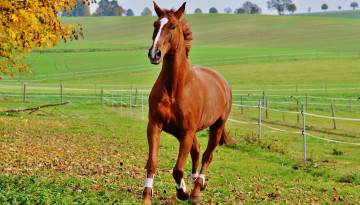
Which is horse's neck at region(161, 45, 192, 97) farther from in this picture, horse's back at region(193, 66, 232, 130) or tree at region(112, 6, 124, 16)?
tree at region(112, 6, 124, 16)

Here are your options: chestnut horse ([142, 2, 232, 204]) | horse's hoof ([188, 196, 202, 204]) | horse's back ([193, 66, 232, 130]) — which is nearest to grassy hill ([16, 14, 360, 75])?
horse's back ([193, 66, 232, 130])

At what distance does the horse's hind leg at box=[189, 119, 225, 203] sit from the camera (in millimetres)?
8078

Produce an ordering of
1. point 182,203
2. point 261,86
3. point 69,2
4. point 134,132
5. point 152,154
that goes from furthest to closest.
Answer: point 261,86
point 134,132
point 69,2
point 182,203
point 152,154

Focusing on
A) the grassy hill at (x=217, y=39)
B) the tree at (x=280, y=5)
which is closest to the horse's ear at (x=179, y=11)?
the grassy hill at (x=217, y=39)

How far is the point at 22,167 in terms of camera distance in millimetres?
10203

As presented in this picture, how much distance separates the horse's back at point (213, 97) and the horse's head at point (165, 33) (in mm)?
1272

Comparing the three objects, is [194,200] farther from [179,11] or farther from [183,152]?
[179,11]

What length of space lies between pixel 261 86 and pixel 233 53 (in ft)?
100

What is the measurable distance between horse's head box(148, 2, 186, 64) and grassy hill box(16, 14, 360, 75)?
61.6m

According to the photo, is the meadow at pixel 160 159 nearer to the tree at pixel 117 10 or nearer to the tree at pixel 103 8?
the tree at pixel 117 10

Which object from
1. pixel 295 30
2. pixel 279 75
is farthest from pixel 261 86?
pixel 295 30

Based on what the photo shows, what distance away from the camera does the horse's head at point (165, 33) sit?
6133mm

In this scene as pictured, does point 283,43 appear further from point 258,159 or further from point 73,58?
point 258,159

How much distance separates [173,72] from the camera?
22.8 feet
